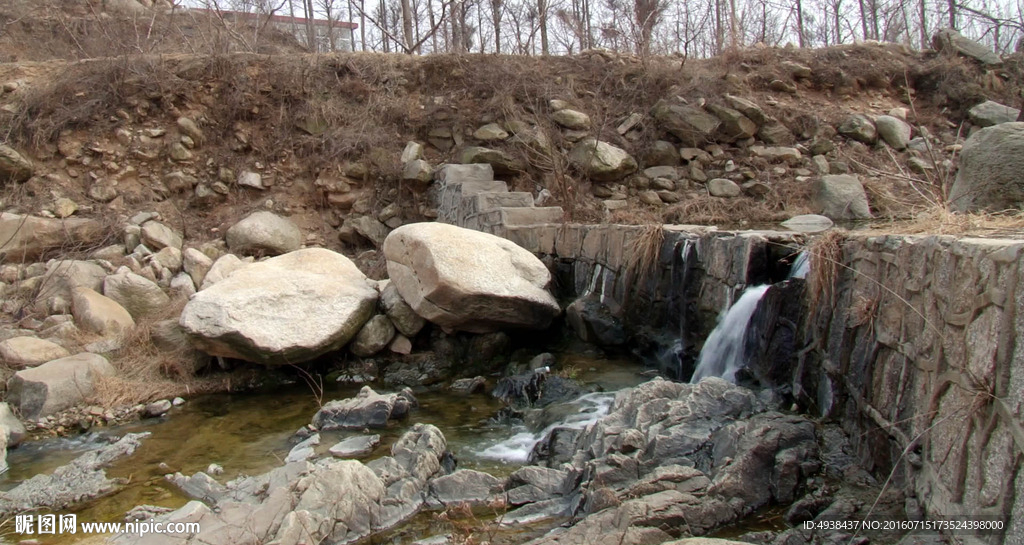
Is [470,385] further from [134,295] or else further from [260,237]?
[260,237]

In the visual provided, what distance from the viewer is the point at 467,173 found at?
9625 millimetres

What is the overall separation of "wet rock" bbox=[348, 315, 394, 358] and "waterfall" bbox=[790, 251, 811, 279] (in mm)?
3766

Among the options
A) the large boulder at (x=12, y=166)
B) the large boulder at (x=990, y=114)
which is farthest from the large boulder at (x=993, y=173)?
the large boulder at (x=12, y=166)

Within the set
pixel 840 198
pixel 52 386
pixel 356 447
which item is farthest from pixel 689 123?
pixel 52 386

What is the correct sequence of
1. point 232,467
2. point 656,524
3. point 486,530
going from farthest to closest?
1. point 232,467
2. point 486,530
3. point 656,524

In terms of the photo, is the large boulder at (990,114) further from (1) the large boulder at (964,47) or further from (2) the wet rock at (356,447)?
(2) the wet rock at (356,447)

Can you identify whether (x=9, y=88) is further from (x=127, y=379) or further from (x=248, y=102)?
(x=127, y=379)

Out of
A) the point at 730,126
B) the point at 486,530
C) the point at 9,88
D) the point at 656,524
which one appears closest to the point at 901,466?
the point at 656,524

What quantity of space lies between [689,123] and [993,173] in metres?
6.16

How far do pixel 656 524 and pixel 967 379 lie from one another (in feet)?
4.06

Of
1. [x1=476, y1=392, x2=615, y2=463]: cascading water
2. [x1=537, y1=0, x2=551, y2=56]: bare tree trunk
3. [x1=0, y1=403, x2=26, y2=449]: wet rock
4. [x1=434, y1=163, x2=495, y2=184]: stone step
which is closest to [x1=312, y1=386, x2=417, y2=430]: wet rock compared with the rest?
[x1=476, y1=392, x2=615, y2=463]: cascading water

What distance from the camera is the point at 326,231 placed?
33.0ft

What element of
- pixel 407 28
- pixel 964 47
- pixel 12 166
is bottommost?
pixel 12 166

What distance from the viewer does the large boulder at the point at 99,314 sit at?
6691 millimetres
